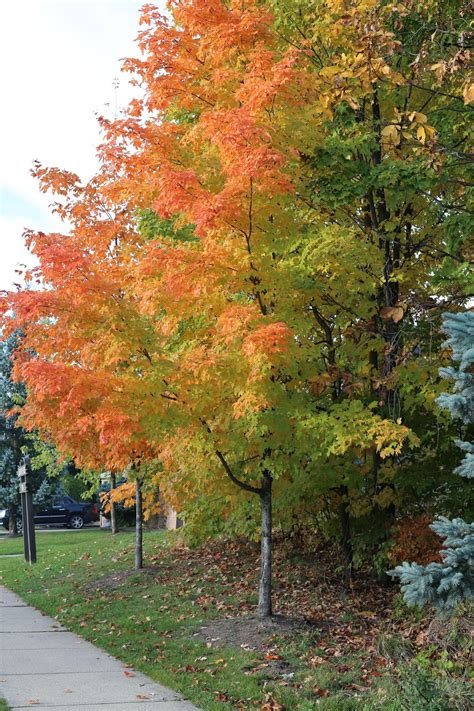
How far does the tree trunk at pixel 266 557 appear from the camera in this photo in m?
10.5

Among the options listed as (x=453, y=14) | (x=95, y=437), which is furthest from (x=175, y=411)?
(x=453, y=14)

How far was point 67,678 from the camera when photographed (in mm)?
8188

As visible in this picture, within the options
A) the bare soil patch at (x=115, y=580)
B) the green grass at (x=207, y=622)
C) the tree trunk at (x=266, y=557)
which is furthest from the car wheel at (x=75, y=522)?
the tree trunk at (x=266, y=557)

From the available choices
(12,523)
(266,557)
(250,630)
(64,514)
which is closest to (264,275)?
(266,557)

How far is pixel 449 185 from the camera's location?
11.4m

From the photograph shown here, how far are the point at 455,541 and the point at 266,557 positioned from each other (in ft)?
18.2

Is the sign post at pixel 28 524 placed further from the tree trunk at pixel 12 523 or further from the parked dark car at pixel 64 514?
the parked dark car at pixel 64 514

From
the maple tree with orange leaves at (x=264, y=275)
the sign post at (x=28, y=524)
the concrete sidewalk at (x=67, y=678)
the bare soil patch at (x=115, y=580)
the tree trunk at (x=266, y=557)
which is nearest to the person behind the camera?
the concrete sidewalk at (x=67, y=678)

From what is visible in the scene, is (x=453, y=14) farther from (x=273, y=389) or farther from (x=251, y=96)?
(x=273, y=389)

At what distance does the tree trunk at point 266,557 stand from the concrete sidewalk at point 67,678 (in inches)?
81.2

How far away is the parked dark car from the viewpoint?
110ft

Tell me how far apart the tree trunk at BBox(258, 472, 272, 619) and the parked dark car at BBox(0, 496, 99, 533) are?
24.2 meters

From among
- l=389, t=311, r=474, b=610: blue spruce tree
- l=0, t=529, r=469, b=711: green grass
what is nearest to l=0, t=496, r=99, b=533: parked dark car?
l=0, t=529, r=469, b=711: green grass

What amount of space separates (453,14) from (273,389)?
480 centimetres
